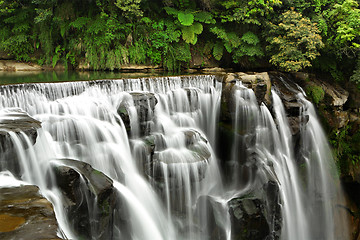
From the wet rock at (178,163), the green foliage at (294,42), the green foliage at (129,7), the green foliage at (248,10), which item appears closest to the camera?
the wet rock at (178,163)

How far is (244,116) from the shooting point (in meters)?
8.73

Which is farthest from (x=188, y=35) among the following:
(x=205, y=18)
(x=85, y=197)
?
(x=85, y=197)

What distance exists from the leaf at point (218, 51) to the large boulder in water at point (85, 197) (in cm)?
1056

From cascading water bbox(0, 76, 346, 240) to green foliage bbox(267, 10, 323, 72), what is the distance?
1659mm

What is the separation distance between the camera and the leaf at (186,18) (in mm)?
13414

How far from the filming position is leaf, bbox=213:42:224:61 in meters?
14.1

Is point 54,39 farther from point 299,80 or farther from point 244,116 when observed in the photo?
point 299,80

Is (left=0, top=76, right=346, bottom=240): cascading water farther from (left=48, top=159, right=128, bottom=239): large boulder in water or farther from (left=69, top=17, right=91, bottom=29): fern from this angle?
(left=69, top=17, right=91, bottom=29): fern

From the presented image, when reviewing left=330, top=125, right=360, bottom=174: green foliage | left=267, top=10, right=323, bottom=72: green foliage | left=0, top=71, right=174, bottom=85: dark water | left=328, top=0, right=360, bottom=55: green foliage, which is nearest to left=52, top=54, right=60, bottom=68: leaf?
left=0, top=71, right=174, bottom=85: dark water

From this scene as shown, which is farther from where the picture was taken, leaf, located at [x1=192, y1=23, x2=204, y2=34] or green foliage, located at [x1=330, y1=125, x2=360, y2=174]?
leaf, located at [x1=192, y1=23, x2=204, y2=34]

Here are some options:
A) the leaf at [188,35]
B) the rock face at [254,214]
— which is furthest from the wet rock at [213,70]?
the rock face at [254,214]

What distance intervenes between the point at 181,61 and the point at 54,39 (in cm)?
683

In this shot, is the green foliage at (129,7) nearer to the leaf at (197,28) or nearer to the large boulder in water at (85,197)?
the leaf at (197,28)

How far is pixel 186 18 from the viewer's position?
44.3 ft
